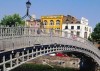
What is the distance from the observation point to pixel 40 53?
29.5m

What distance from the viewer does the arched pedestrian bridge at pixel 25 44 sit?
2253cm

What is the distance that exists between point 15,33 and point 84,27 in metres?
69.9

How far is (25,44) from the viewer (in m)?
26.2

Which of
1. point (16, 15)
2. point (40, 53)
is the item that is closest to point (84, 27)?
point (16, 15)

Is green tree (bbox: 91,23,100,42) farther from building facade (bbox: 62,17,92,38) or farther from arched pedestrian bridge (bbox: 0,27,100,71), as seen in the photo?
arched pedestrian bridge (bbox: 0,27,100,71)

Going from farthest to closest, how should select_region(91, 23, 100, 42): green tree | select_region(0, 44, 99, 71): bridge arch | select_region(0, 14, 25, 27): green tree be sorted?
select_region(91, 23, 100, 42): green tree, select_region(0, 14, 25, 27): green tree, select_region(0, 44, 99, 71): bridge arch

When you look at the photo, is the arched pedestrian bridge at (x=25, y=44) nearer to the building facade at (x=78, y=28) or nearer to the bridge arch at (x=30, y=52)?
the bridge arch at (x=30, y=52)

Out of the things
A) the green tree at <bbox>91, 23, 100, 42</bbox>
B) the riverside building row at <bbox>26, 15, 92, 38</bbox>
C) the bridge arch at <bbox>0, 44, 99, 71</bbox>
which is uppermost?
the riverside building row at <bbox>26, 15, 92, 38</bbox>

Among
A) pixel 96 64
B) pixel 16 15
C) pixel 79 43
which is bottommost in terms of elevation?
pixel 96 64

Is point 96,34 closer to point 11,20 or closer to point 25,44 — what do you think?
point 11,20

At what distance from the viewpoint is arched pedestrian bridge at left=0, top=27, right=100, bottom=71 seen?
22.5m

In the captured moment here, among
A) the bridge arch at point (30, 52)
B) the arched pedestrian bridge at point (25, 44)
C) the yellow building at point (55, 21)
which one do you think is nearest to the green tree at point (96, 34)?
the yellow building at point (55, 21)

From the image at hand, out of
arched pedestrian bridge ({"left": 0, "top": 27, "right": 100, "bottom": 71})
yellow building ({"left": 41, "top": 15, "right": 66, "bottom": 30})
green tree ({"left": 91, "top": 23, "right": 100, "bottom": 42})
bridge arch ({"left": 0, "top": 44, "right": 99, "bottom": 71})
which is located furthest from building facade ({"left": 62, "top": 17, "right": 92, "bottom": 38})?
arched pedestrian bridge ({"left": 0, "top": 27, "right": 100, "bottom": 71})

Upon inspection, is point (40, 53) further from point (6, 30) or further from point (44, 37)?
point (6, 30)
